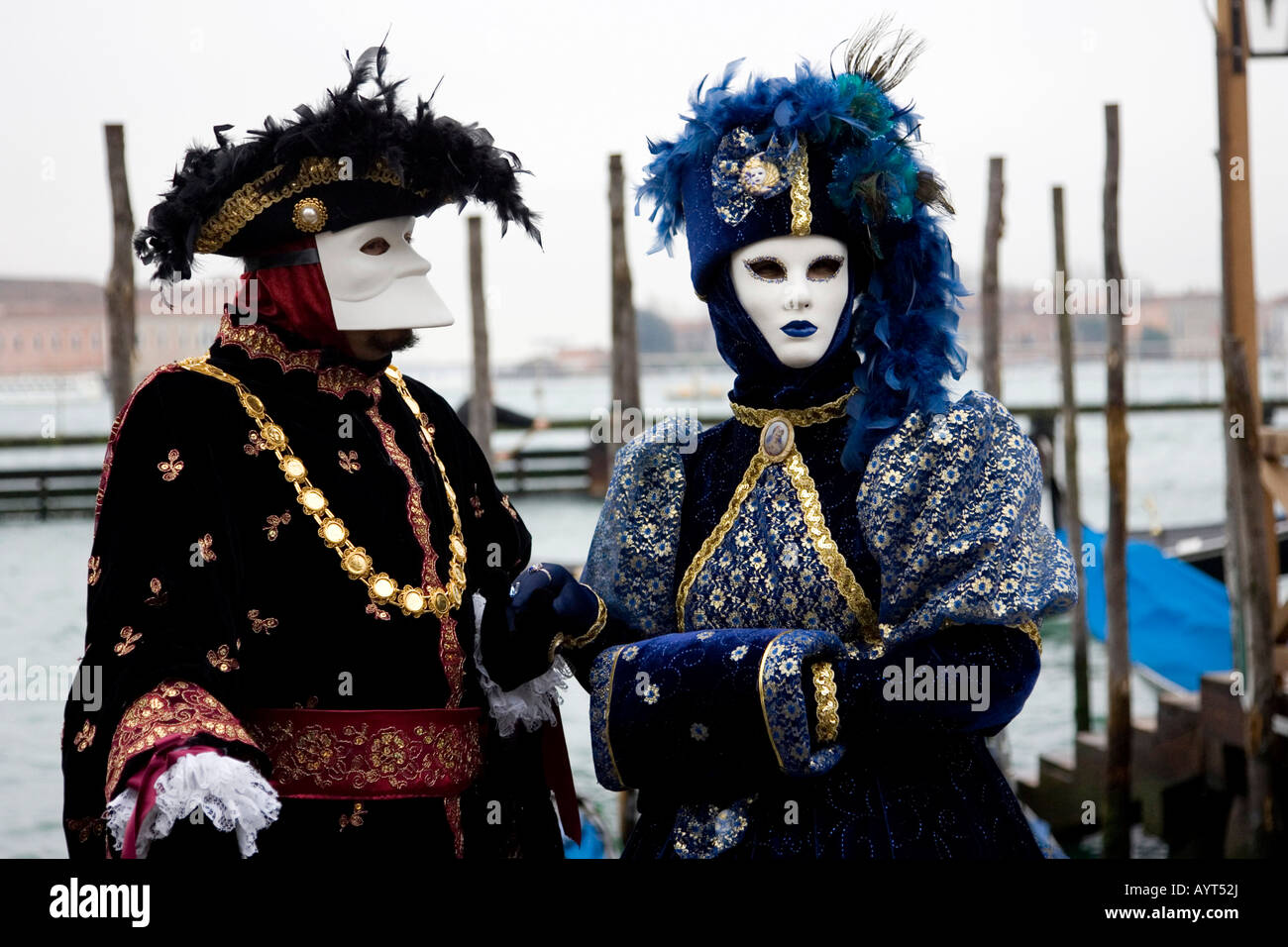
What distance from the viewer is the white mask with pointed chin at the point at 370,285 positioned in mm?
2299

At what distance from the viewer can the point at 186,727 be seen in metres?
1.96

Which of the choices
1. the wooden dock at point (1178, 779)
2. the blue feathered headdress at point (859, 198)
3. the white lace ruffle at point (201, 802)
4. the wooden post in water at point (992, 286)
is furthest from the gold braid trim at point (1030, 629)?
the wooden post in water at point (992, 286)

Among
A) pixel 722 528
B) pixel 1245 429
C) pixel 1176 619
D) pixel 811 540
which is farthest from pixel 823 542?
pixel 1176 619

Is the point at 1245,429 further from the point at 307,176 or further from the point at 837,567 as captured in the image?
the point at 307,176

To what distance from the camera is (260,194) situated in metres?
2.27

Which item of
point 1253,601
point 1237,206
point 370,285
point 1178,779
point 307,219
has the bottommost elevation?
point 1178,779

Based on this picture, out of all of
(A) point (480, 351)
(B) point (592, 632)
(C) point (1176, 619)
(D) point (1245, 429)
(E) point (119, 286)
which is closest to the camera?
(B) point (592, 632)

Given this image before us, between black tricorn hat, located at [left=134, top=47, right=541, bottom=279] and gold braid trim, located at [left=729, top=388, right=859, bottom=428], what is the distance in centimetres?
68

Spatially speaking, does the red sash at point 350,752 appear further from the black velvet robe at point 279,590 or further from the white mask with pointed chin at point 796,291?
the white mask with pointed chin at point 796,291

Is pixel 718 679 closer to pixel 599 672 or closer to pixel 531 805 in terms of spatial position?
pixel 599 672

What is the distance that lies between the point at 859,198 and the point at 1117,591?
5.26 meters

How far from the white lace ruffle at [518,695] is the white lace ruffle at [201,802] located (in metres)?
0.58

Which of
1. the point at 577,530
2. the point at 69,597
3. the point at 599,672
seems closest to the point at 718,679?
the point at 599,672
